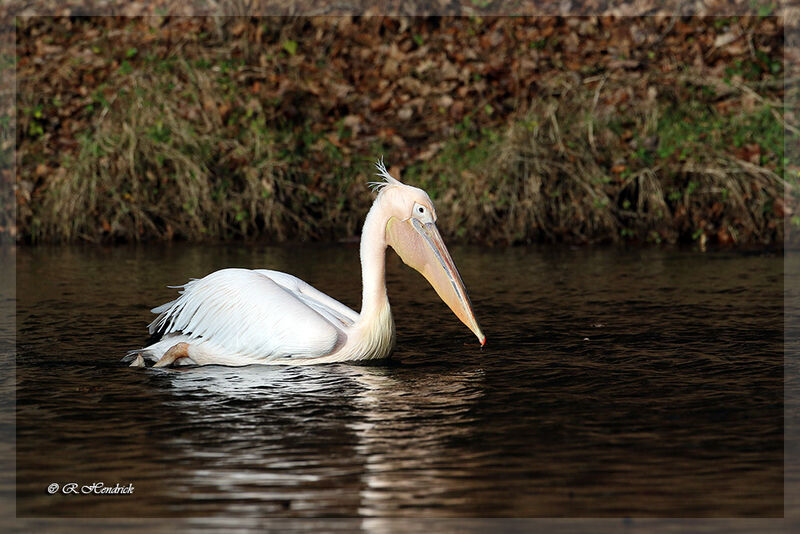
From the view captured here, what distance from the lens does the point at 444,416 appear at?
5664 mm

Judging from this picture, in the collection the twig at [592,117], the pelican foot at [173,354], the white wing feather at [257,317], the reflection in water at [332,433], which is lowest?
the reflection in water at [332,433]

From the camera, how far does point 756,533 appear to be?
4.05m

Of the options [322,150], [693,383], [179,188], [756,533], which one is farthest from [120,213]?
[756,533]

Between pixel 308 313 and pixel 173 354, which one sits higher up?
pixel 308 313

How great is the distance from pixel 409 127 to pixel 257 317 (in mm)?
8492

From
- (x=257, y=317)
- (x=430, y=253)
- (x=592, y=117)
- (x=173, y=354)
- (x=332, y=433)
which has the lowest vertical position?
(x=332, y=433)

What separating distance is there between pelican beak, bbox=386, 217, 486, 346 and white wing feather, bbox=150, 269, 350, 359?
55cm

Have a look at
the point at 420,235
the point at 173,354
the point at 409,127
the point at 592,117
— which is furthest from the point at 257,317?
the point at 409,127

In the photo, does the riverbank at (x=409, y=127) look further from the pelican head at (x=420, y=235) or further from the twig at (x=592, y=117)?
the pelican head at (x=420, y=235)

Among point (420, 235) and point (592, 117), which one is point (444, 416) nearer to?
point (420, 235)

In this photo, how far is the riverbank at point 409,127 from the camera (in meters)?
13.0

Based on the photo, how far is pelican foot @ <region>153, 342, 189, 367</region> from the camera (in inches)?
278

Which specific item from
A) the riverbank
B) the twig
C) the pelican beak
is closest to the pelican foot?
the pelican beak

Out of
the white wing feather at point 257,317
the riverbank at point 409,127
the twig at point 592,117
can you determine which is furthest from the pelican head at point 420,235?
the twig at point 592,117
